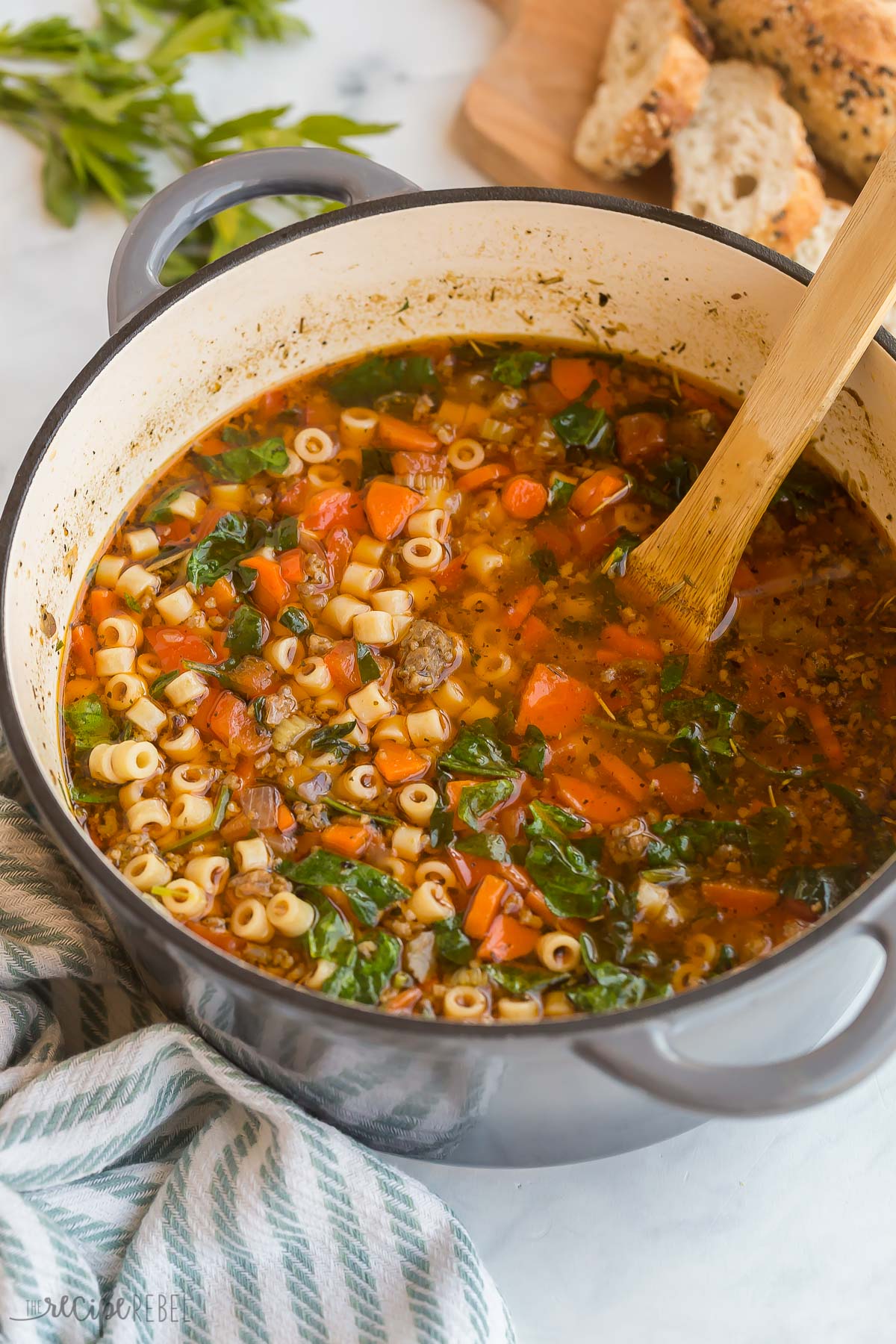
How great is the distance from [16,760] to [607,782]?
1.14m

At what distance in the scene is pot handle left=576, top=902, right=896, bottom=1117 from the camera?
68.7 inches

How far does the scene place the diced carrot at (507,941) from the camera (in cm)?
228

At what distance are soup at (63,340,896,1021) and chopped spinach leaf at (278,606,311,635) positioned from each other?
0.01m

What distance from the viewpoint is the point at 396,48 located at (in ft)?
12.7

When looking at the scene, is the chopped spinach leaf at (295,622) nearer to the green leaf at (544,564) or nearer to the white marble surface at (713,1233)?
the green leaf at (544,564)

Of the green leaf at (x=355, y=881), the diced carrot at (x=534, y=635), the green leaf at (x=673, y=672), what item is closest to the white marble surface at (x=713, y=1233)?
the green leaf at (x=355, y=881)

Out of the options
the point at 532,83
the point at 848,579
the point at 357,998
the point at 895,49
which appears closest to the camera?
the point at 357,998

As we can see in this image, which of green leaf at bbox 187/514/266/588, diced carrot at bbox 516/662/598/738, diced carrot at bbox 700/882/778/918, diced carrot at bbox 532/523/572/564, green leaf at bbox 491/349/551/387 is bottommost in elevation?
green leaf at bbox 187/514/266/588

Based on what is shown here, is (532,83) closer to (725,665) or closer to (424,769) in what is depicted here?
(725,665)

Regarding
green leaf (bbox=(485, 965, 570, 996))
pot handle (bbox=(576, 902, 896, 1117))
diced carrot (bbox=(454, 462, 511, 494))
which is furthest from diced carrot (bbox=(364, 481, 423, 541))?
pot handle (bbox=(576, 902, 896, 1117))

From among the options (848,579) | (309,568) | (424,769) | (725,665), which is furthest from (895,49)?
(424,769)

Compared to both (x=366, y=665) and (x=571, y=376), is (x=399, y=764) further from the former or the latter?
(x=571, y=376)

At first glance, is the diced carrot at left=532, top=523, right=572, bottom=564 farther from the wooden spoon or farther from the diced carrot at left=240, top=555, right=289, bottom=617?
the diced carrot at left=240, top=555, right=289, bottom=617

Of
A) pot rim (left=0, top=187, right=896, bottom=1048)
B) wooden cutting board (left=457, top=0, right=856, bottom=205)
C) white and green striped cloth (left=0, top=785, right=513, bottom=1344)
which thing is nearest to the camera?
pot rim (left=0, top=187, right=896, bottom=1048)
